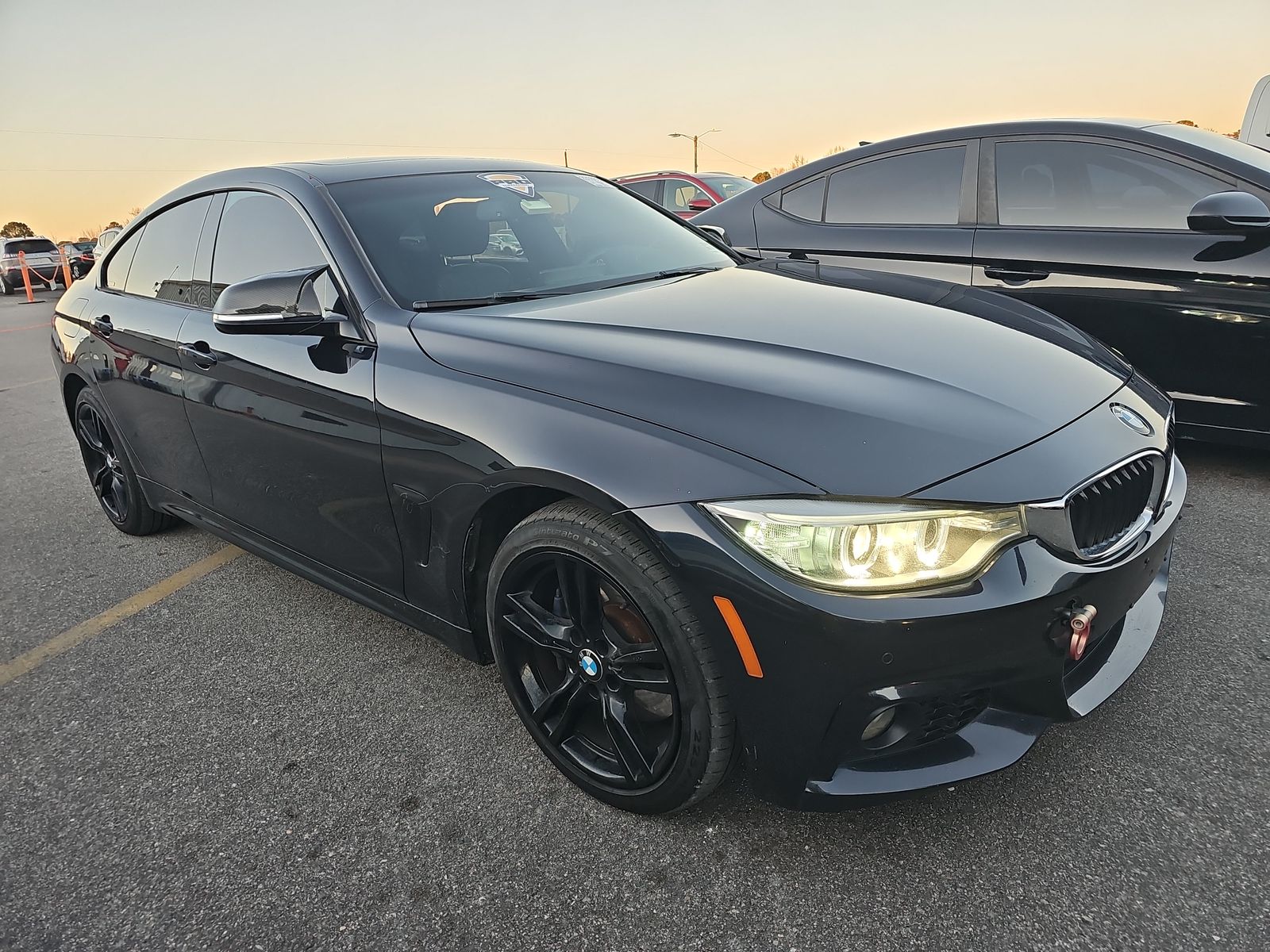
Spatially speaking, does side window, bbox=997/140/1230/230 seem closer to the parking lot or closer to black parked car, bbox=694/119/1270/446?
black parked car, bbox=694/119/1270/446

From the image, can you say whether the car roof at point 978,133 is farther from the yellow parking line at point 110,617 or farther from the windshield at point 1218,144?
the yellow parking line at point 110,617

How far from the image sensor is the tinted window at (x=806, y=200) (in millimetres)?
4449

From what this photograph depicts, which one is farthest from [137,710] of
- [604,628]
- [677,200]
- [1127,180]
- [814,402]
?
[677,200]

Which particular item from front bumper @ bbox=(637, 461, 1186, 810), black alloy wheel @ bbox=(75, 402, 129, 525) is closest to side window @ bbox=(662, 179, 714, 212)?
black alloy wheel @ bbox=(75, 402, 129, 525)

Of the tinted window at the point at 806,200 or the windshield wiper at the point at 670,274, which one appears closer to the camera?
the windshield wiper at the point at 670,274

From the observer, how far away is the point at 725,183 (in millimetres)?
11938

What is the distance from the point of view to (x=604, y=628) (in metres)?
1.89

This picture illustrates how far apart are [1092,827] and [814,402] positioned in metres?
1.09

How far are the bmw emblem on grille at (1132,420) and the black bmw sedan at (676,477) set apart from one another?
0.04ft

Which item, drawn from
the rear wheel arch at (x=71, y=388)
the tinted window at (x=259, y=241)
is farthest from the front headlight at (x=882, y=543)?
the rear wheel arch at (x=71, y=388)

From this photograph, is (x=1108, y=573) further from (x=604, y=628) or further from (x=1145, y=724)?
(x=604, y=628)

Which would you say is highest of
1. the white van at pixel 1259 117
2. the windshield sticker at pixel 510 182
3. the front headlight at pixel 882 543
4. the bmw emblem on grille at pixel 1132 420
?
the white van at pixel 1259 117

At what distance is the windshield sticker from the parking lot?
154 centimetres

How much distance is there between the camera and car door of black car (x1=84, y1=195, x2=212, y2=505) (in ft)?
9.90
